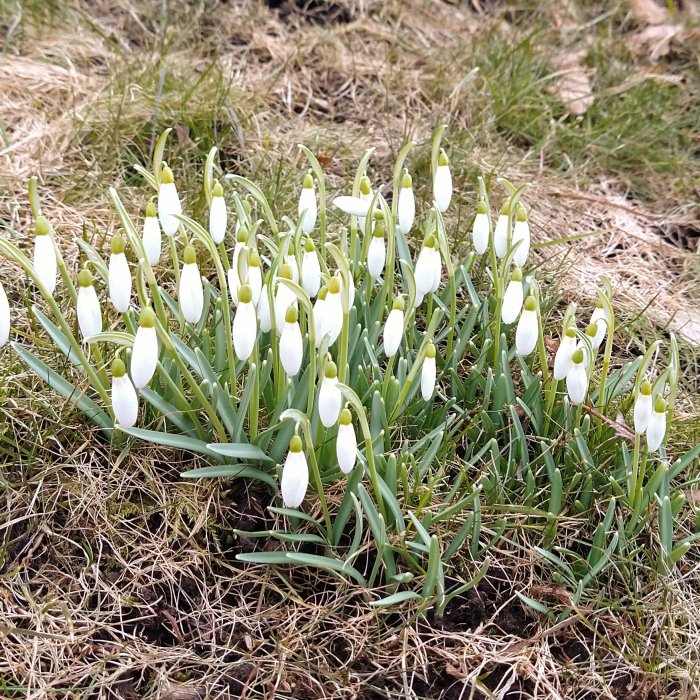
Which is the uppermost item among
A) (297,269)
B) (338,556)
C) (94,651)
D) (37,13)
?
(297,269)

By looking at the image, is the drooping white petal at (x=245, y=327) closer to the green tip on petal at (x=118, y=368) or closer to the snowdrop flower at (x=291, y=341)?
the snowdrop flower at (x=291, y=341)

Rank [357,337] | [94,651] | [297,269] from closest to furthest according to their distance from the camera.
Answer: [94,651] → [297,269] → [357,337]

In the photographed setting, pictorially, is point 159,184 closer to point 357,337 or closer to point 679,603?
point 357,337

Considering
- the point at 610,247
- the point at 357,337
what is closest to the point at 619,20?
the point at 610,247

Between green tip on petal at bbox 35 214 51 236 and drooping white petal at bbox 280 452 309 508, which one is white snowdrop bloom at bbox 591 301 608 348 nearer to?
drooping white petal at bbox 280 452 309 508

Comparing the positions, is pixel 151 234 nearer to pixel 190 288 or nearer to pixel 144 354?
pixel 190 288

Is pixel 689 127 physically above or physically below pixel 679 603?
above

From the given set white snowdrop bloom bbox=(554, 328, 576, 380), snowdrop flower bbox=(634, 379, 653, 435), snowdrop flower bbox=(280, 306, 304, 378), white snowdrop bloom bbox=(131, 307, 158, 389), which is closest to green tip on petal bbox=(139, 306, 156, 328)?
white snowdrop bloom bbox=(131, 307, 158, 389)

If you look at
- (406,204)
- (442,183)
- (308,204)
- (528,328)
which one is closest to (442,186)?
(442,183)
